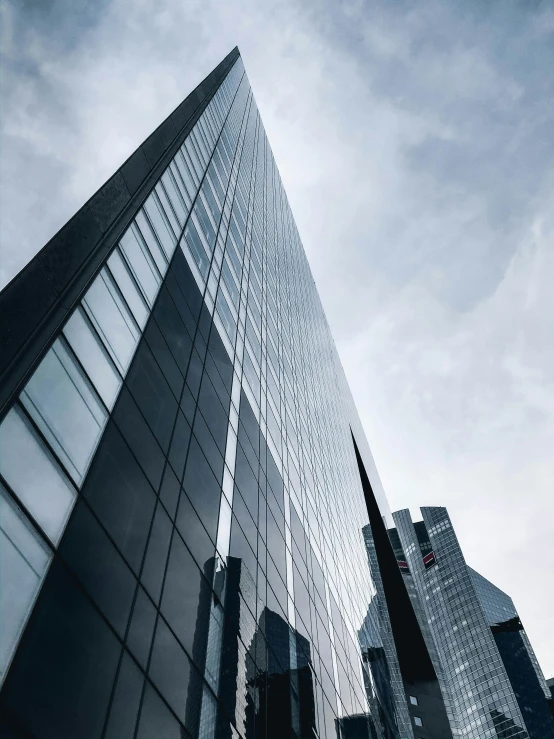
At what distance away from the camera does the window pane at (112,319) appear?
11930mm

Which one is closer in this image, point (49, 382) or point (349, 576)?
point (49, 382)

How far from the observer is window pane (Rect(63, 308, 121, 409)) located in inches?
424

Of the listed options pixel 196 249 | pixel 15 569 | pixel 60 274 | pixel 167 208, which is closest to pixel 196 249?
pixel 196 249

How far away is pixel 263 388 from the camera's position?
88.7 ft

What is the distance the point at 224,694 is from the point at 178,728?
8.70 feet

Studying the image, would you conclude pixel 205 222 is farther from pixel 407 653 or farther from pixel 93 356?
pixel 407 653

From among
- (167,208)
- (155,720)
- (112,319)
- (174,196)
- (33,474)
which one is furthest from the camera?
(174,196)

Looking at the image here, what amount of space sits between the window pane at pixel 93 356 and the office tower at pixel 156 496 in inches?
2.0

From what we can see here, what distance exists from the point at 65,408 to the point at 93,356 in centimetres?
189

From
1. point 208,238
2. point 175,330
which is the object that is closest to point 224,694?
point 175,330

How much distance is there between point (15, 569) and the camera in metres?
7.20

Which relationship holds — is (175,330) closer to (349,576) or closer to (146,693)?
(146,693)

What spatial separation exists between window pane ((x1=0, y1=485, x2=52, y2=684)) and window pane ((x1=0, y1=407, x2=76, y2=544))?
0.94 feet

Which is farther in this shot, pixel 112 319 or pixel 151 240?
pixel 151 240
